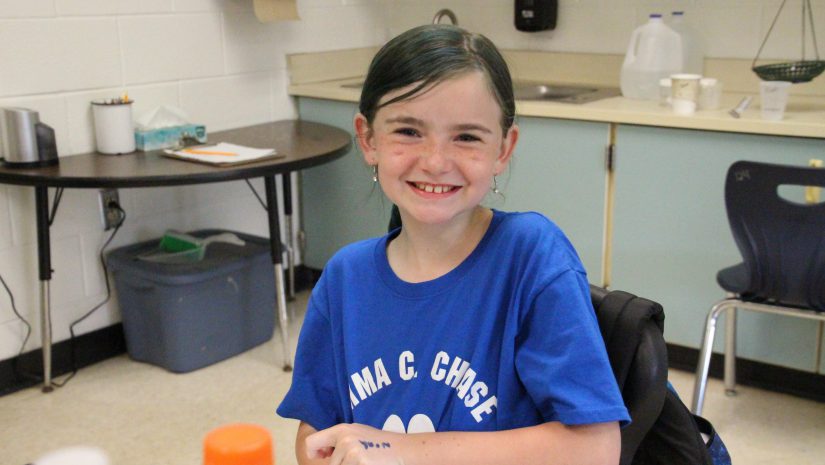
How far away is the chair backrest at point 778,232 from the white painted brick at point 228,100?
1.82m

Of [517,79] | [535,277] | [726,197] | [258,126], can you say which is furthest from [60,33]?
[535,277]

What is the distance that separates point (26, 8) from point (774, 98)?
2.11m

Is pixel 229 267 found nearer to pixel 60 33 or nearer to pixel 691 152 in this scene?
pixel 60 33

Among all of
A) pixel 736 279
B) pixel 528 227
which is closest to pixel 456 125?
pixel 528 227

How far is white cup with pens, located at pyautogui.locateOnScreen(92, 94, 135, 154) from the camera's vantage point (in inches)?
110

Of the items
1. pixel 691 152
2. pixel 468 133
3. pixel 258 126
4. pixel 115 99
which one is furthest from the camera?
pixel 258 126

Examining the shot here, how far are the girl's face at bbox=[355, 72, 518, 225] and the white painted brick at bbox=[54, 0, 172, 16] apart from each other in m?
1.91

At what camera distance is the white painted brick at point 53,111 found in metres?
2.68

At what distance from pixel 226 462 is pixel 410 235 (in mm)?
509

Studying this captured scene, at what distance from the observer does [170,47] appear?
3.05 meters

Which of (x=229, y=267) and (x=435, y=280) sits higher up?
(x=435, y=280)

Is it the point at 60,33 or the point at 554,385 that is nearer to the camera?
the point at 554,385

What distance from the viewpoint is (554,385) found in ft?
3.28

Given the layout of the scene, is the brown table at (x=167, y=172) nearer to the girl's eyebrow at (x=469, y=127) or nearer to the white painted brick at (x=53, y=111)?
the white painted brick at (x=53, y=111)
